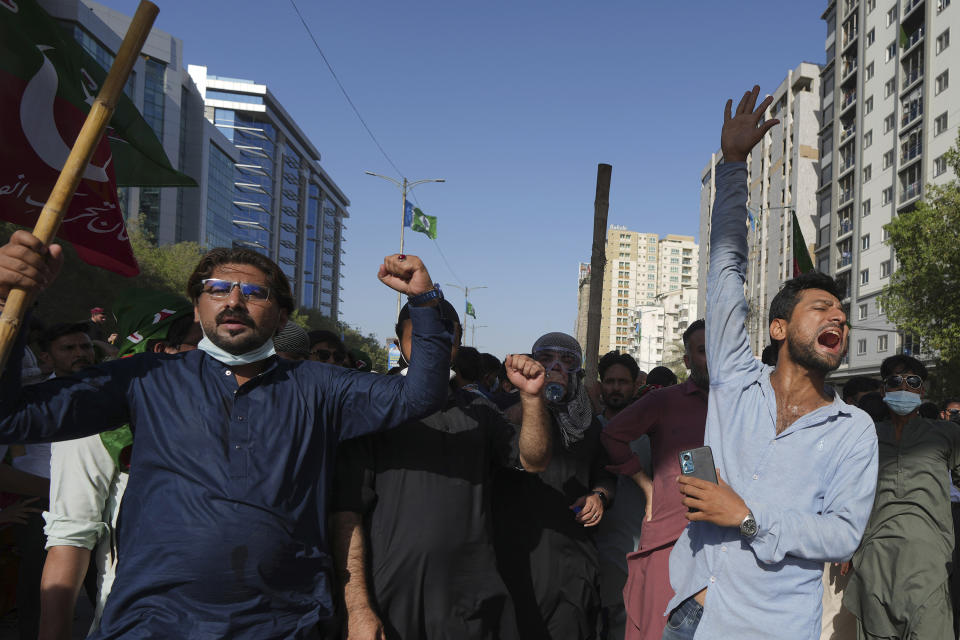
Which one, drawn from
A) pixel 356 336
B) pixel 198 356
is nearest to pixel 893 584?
pixel 198 356

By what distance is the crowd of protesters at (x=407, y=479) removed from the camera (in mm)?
2541

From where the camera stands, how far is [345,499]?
3.05 meters

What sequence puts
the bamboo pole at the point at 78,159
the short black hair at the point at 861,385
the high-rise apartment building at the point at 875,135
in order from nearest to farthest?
1. the bamboo pole at the point at 78,159
2. the short black hair at the point at 861,385
3. the high-rise apartment building at the point at 875,135

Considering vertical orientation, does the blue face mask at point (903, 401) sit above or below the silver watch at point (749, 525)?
above

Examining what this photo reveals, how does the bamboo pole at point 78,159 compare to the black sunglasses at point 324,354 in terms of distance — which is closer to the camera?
the bamboo pole at point 78,159

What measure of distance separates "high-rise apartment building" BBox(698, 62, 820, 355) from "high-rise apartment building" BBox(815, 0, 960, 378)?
20.3 feet

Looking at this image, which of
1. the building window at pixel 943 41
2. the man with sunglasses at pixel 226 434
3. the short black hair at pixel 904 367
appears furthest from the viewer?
the building window at pixel 943 41

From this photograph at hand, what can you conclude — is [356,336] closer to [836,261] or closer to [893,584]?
[836,261]

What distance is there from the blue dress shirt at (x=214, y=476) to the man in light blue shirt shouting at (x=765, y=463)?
40.4 inches

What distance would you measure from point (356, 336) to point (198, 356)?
347ft

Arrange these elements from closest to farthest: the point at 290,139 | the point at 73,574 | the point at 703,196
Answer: the point at 73,574, the point at 703,196, the point at 290,139

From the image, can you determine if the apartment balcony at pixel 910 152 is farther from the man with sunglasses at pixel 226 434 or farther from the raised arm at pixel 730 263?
the man with sunglasses at pixel 226 434

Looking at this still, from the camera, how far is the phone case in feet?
9.05

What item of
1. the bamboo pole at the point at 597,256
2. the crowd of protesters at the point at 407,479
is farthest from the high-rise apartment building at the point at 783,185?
the crowd of protesters at the point at 407,479
